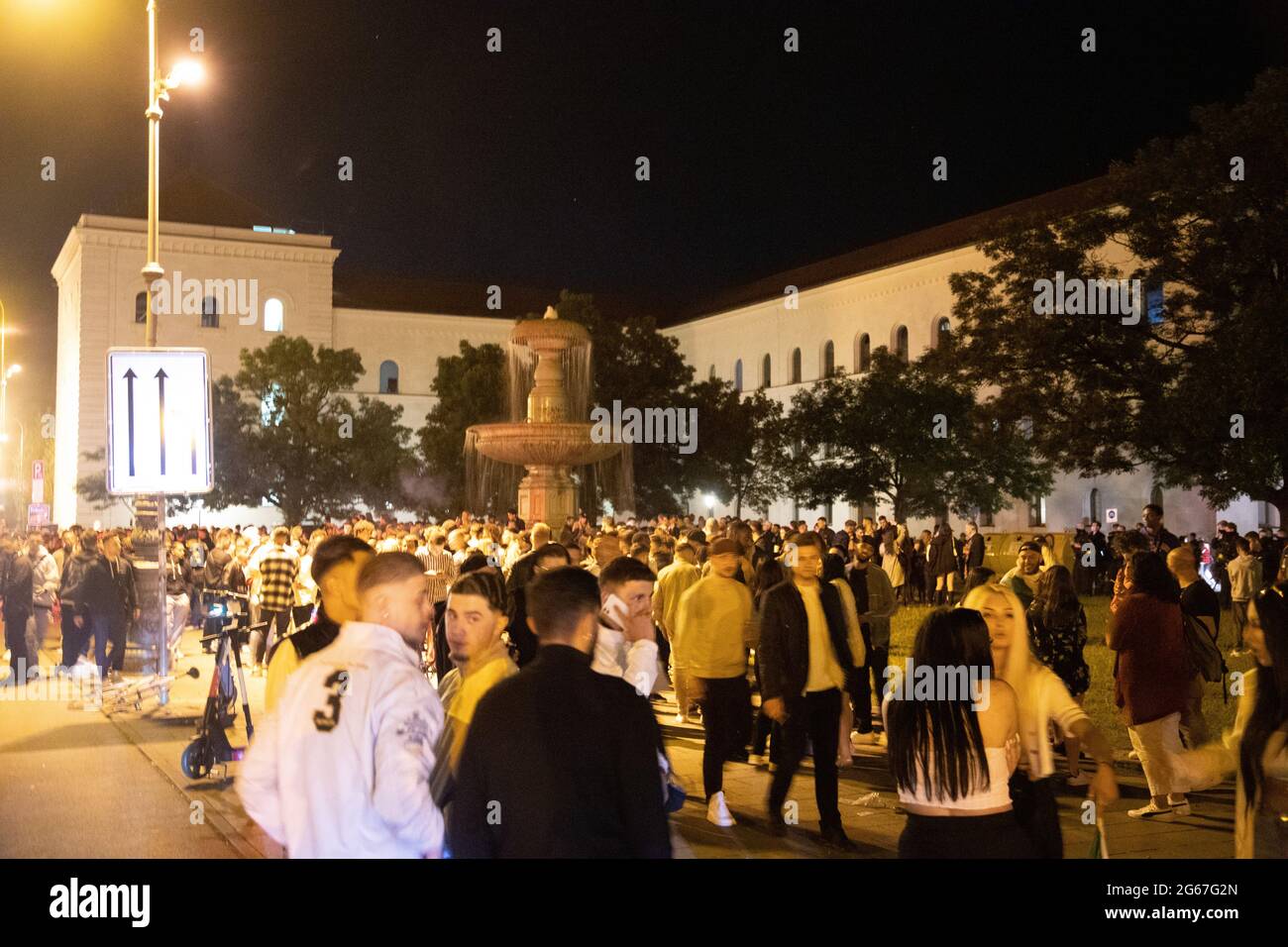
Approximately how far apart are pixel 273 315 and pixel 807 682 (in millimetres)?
66393

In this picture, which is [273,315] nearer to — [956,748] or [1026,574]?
[1026,574]

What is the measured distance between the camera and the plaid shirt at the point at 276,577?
46.9 ft

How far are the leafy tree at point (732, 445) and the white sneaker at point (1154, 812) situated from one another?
146 ft

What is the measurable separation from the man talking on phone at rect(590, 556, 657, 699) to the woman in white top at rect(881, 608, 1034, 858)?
274cm

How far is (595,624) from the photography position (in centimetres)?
414

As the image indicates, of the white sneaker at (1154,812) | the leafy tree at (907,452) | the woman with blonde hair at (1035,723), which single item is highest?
the leafy tree at (907,452)

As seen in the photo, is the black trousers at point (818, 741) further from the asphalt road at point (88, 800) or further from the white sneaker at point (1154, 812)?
the asphalt road at point (88, 800)

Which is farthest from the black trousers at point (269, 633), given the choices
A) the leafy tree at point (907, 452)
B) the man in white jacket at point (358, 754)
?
the leafy tree at point (907, 452)

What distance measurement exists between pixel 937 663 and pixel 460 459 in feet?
169

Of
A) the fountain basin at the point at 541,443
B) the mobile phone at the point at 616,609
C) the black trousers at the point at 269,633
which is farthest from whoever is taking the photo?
the fountain basin at the point at 541,443

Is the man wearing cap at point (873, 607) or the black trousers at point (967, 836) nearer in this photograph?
the black trousers at point (967, 836)

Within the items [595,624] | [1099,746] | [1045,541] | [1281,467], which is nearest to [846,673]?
[1099,746]
